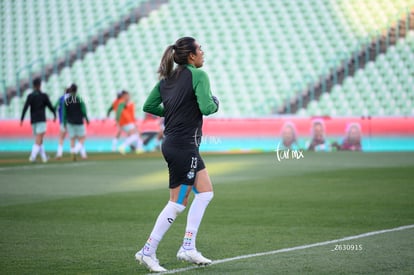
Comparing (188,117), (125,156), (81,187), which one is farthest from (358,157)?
(188,117)

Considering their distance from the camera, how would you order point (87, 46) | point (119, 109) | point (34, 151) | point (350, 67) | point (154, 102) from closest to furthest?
point (154, 102)
point (34, 151)
point (119, 109)
point (350, 67)
point (87, 46)

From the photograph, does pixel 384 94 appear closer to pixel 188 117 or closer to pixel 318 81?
pixel 318 81

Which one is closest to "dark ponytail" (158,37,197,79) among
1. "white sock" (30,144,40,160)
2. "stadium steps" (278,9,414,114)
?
"white sock" (30,144,40,160)

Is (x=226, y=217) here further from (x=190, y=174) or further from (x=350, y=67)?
(x=350, y=67)

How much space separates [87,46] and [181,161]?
3201 cm

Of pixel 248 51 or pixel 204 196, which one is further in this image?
Answer: pixel 248 51

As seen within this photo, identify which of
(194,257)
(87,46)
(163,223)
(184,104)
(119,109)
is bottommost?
(194,257)

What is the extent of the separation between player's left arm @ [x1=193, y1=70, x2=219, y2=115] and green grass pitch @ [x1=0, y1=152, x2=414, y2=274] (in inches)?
56.4

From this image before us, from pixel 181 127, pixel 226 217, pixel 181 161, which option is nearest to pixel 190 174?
pixel 181 161

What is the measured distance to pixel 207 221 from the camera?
12305 mm

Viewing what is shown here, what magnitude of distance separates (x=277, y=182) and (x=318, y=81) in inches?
674

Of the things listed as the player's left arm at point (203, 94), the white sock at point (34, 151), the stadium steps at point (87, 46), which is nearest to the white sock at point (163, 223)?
the player's left arm at point (203, 94)

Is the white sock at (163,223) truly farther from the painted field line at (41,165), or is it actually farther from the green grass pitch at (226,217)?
the painted field line at (41,165)

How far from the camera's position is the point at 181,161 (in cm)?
847
